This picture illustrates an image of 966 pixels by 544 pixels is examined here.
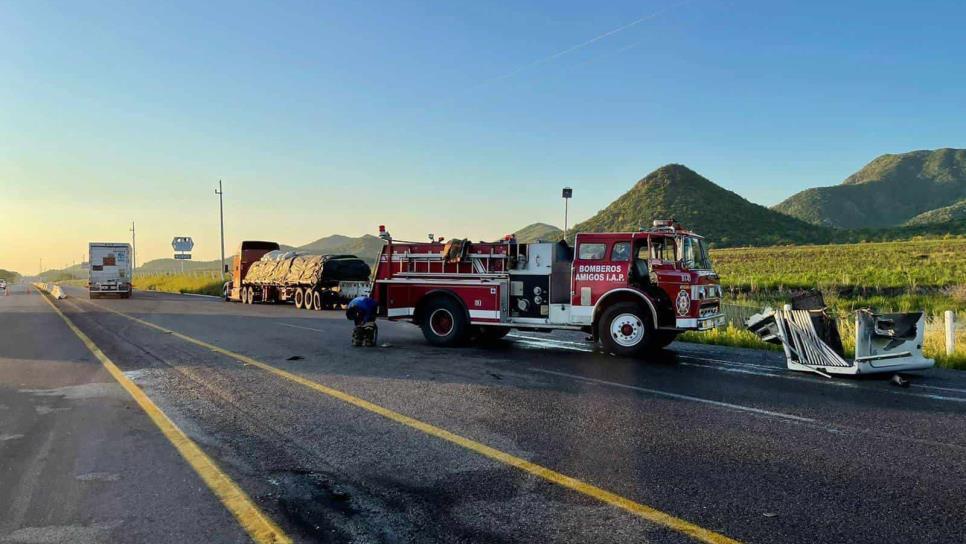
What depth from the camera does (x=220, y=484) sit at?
4547 millimetres

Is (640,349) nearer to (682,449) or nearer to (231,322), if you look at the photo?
(682,449)

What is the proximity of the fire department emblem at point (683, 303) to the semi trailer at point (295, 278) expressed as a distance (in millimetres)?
14890

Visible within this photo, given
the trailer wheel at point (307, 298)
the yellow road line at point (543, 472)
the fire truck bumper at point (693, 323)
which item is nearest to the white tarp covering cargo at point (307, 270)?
the trailer wheel at point (307, 298)

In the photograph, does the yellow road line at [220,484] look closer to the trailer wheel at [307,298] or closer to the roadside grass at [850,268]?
the trailer wheel at [307,298]

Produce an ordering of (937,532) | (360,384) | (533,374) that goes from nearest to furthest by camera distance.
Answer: (937,532) < (360,384) < (533,374)

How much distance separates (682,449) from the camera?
5.46 metres

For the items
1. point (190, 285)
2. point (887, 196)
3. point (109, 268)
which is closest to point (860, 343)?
point (109, 268)

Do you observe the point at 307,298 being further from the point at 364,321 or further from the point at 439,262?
the point at 439,262

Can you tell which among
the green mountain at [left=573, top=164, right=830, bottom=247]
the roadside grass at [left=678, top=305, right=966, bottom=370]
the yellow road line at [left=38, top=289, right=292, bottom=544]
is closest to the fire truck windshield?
the roadside grass at [left=678, top=305, right=966, bottom=370]

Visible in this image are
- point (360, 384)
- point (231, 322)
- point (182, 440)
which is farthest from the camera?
point (231, 322)

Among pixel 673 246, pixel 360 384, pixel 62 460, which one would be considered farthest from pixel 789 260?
pixel 62 460

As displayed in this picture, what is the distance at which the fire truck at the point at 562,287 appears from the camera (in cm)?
1095

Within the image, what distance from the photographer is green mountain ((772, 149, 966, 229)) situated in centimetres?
16462

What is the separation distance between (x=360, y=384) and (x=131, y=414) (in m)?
2.75
